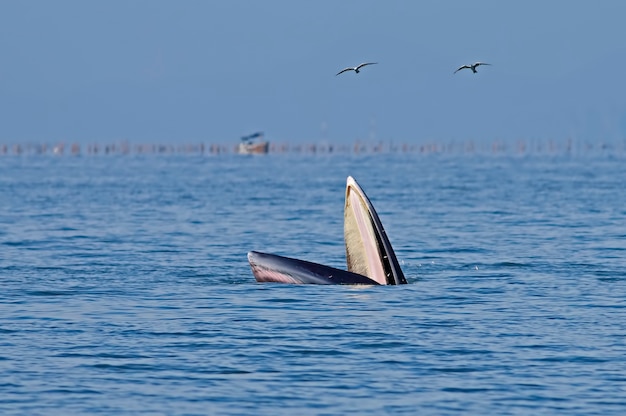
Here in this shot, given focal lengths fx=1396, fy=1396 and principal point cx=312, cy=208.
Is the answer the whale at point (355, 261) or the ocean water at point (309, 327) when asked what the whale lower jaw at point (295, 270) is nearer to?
the whale at point (355, 261)

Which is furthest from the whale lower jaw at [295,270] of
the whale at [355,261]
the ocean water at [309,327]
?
the ocean water at [309,327]

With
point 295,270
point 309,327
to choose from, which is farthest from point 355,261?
point 309,327

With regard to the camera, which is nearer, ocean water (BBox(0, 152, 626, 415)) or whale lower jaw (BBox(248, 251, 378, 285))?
ocean water (BBox(0, 152, 626, 415))

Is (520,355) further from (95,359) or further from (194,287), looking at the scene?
(194,287)

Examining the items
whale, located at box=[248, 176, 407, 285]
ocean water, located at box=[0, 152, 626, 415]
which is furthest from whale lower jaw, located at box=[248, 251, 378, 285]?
ocean water, located at box=[0, 152, 626, 415]

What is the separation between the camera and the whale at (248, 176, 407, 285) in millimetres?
24375

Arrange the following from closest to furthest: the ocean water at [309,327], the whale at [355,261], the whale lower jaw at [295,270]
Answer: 1. the ocean water at [309,327]
2. the whale at [355,261]
3. the whale lower jaw at [295,270]

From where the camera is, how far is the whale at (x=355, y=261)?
80.0 feet

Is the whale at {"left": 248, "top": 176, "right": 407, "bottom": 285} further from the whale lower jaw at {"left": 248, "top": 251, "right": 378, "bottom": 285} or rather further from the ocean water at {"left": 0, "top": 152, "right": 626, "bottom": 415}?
the ocean water at {"left": 0, "top": 152, "right": 626, "bottom": 415}

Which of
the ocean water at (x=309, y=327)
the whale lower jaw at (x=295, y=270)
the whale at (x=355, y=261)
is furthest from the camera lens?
the whale lower jaw at (x=295, y=270)

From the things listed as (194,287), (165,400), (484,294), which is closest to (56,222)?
(194,287)

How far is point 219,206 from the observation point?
66000mm

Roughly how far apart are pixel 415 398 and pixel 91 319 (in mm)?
8417

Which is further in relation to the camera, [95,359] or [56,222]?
[56,222]
